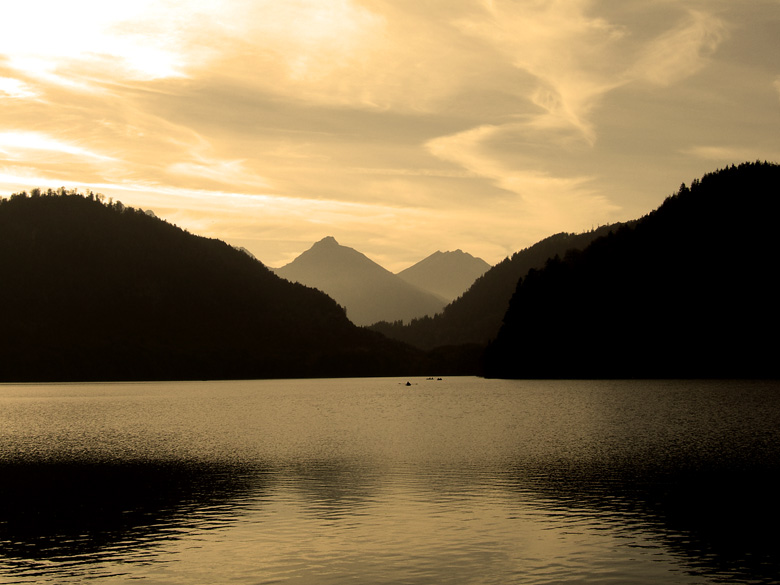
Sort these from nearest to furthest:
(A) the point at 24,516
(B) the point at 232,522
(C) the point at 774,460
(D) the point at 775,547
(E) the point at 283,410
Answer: (D) the point at 775,547
(B) the point at 232,522
(A) the point at 24,516
(C) the point at 774,460
(E) the point at 283,410

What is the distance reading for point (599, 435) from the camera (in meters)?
98.5

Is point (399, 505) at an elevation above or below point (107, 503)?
above

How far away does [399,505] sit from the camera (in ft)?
171

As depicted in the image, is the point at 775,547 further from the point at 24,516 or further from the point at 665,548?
the point at 24,516

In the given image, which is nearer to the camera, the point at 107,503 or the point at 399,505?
the point at 399,505

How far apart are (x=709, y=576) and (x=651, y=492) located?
2176cm

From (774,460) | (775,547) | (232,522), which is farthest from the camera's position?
(774,460)

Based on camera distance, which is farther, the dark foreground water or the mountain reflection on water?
the mountain reflection on water

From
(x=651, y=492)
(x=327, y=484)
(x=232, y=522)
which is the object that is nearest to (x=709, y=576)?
(x=651, y=492)

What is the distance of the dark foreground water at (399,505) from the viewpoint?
37562 mm

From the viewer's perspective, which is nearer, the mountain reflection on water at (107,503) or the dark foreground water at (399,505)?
the dark foreground water at (399,505)

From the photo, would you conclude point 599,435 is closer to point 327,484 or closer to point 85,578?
point 327,484

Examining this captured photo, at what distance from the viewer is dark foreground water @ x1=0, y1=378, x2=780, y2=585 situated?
3756cm

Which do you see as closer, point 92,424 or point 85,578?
point 85,578
